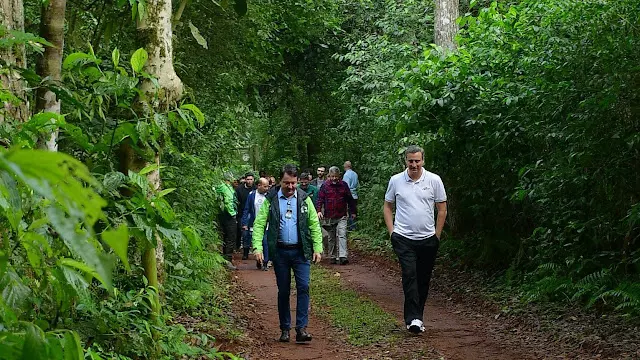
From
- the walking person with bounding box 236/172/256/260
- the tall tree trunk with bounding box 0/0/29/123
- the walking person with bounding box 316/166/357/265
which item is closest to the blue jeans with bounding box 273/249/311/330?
the tall tree trunk with bounding box 0/0/29/123

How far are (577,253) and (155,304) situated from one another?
6647 millimetres

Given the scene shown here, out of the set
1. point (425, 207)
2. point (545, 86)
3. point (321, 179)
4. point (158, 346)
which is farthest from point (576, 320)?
point (321, 179)

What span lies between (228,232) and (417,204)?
9681 millimetres

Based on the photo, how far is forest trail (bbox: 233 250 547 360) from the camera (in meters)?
8.09

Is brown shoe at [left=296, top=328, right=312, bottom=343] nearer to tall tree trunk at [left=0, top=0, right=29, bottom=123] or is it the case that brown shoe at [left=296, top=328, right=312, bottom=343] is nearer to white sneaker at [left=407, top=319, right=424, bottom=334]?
white sneaker at [left=407, top=319, right=424, bottom=334]

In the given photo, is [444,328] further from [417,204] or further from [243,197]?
[243,197]

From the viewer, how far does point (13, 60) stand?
4.17 metres

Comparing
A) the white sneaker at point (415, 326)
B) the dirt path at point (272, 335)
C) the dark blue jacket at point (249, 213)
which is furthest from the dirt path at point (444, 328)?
the dark blue jacket at point (249, 213)

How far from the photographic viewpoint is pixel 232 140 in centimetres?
1650

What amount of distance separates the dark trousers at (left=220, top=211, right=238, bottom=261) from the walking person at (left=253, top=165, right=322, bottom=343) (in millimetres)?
9038

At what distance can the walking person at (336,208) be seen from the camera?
56.5 ft

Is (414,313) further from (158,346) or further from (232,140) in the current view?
(232,140)

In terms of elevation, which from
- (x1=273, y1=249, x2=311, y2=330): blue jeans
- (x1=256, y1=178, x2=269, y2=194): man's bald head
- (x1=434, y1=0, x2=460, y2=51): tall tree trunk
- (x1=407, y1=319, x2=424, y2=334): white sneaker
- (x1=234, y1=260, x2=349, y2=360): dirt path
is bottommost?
(x1=234, y1=260, x2=349, y2=360): dirt path

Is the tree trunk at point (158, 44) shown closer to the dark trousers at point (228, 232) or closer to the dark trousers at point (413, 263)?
the dark trousers at point (413, 263)
